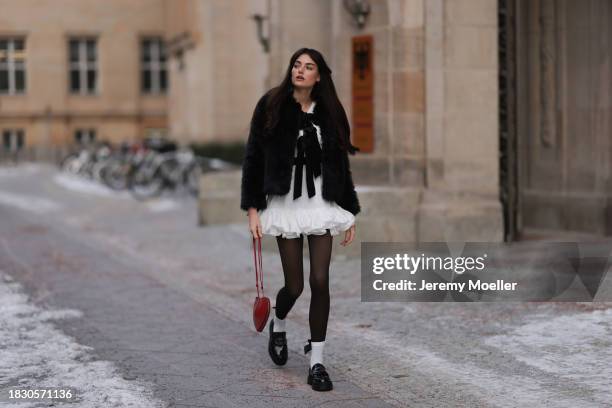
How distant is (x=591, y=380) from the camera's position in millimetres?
6340

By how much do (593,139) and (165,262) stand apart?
4589 mm

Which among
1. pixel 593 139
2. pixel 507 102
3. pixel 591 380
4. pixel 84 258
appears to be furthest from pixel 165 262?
pixel 591 380

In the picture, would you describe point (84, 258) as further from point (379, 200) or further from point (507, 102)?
point (507, 102)

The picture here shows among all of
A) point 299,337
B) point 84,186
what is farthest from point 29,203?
point 299,337

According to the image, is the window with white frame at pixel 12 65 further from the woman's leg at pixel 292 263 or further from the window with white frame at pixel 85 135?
the woman's leg at pixel 292 263

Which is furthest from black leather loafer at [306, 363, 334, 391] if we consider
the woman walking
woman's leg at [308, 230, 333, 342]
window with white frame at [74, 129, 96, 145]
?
window with white frame at [74, 129, 96, 145]

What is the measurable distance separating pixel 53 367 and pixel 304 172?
73.9 inches

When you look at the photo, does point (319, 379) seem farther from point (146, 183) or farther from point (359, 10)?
point (146, 183)

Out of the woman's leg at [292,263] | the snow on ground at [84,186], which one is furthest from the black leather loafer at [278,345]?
the snow on ground at [84,186]

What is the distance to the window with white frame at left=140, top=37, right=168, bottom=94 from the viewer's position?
4591cm

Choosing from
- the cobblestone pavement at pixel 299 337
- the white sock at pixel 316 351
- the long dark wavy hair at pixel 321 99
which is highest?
the long dark wavy hair at pixel 321 99

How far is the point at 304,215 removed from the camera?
6320mm

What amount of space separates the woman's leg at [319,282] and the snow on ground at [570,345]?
1.32m

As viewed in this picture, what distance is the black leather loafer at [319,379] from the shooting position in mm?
6242
